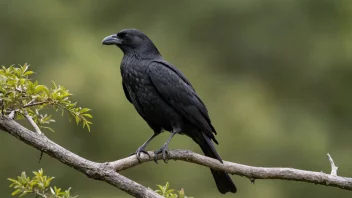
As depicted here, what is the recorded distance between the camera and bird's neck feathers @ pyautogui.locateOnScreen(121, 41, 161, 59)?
5664 mm

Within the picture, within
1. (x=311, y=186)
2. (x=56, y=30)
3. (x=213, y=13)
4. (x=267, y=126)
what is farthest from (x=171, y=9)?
(x=311, y=186)

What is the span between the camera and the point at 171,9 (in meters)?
12.5

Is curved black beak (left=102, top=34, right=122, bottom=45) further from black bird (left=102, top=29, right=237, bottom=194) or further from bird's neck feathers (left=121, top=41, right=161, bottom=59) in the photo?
black bird (left=102, top=29, right=237, bottom=194)

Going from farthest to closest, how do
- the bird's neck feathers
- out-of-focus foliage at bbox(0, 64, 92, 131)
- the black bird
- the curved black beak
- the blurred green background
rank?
the blurred green background < the curved black beak < the bird's neck feathers < the black bird < out-of-focus foliage at bbox(0, 64, 92, 131)

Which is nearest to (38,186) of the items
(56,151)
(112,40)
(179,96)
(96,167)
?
(56,151)

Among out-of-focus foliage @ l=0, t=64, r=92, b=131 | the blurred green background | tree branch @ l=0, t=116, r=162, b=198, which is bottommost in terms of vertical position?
tree branch @ l=0, t=116, r=162, b=198

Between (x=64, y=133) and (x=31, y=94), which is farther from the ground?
(x=64, y=133)

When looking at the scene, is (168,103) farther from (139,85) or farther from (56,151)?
(56,151)

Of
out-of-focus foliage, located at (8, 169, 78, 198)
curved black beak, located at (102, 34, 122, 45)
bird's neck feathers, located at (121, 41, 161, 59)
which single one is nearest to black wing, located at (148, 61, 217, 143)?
bird's neck feathers, located at (121, 41, 161, 59)

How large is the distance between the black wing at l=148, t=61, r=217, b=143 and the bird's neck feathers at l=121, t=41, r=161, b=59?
0.17m

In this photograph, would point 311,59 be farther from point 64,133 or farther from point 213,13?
point 64,133

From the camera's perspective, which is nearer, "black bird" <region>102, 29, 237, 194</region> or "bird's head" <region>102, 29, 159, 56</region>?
"black bird" <region>102, 29, 237, 194</region>

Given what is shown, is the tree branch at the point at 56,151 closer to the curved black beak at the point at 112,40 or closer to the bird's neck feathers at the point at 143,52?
the bird's neck feathers at the point at 143,52

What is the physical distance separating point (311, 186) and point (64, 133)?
3.77 metres
